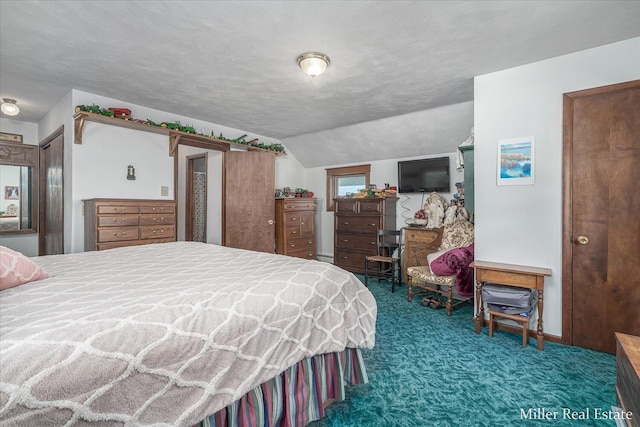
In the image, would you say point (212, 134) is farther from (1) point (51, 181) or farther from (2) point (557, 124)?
(2) point (557, 124)

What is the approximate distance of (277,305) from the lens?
129 centimetres

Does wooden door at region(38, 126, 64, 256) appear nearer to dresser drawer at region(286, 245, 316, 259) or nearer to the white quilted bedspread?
the white quilted bedspread

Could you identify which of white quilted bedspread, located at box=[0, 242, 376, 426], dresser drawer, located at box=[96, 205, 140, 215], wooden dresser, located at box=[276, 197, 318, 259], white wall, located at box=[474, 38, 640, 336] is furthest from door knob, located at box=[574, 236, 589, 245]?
dresser drawer, located at box=[96, 205, 140, 215]

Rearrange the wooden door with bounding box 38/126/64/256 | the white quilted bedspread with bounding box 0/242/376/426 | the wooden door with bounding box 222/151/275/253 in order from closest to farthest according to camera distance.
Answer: the white quilted bedspread with bounding box 0/242/376/426 < the wooden door with bounding box 38/126/64/256 < the wooden door with bounding box 222/151/275/253

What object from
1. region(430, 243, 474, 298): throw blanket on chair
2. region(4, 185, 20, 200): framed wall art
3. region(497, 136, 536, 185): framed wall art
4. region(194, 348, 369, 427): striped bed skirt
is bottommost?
region(194, 348, 369, 427): striped bed skirt

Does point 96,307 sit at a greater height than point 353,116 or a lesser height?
lesser

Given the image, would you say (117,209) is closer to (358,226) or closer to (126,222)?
(126,222)

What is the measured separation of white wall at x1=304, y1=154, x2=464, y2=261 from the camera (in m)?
4.77

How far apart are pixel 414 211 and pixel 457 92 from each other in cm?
208

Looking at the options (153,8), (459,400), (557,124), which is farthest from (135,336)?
(557,124)

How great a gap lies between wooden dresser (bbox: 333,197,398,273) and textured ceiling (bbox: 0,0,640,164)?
1.86m

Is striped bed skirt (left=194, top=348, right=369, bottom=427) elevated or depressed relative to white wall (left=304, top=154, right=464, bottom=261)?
depressed

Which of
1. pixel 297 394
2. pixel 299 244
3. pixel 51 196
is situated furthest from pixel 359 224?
pixel 51 196

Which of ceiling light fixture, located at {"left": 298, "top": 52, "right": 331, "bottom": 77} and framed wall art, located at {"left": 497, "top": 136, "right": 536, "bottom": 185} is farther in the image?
framed wall art, located at {"left": 497, "top": 136, "right": 536, "bottom": 185}
